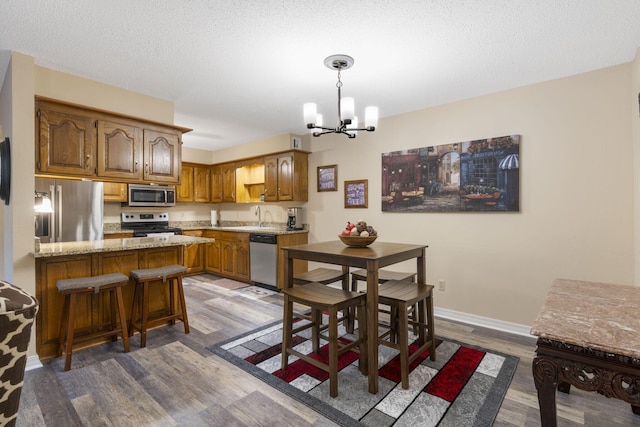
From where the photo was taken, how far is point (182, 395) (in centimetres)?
212

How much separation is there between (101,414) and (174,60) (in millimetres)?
2610

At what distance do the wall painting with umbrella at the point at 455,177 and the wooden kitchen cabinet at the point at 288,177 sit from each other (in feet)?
4.66

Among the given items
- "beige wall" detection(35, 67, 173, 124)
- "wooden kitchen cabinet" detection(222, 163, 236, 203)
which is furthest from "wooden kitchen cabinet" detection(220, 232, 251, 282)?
"beige wall" detection(35, 67, 173, 124)

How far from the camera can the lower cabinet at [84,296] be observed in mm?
2605

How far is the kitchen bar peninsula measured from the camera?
2.60m

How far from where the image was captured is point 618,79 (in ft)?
8.82

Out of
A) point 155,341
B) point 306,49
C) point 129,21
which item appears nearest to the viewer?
point 129,21

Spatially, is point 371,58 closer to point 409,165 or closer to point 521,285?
point 409,165

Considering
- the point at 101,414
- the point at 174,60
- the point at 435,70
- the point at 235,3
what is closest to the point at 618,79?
the point at 435,70

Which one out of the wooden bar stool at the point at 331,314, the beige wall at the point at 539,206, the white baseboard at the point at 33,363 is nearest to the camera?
the wooden bar stool at the point at 331,314

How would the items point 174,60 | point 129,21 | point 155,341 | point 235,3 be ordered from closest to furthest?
1. point 235,3
2. point 129,21
3. point 174,60
4. point 155,341

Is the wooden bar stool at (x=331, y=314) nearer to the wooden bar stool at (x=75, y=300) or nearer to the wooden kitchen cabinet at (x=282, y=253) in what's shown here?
the wooden bar stool at (x=75, y=300)

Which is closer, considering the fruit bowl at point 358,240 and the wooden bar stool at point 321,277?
the fruit bowl at point 358,240

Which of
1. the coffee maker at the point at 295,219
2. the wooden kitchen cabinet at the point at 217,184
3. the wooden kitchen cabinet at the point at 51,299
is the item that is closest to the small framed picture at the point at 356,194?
the coffee maker at the point at 295,219
